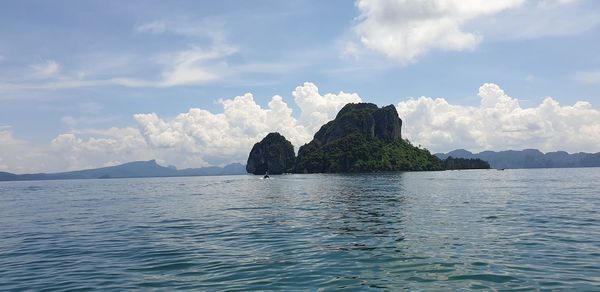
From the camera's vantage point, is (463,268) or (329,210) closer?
(463,268)

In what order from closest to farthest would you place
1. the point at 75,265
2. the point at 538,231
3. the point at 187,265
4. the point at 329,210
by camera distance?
the point at 187,265 → the point at 75,265 → the point at 538,231 → the point at 329,210

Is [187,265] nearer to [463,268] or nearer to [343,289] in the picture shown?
[343,289]

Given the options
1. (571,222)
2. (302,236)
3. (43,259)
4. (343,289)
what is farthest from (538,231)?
(43,259)

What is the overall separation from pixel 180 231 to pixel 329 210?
18988mm

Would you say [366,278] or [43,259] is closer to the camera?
[366,278]

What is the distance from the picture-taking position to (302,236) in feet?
98.5

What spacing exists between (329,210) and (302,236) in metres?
18.6

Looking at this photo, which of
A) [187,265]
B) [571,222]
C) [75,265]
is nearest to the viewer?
[187,265]

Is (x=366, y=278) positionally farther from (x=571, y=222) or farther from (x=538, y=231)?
(x=571, y=222)

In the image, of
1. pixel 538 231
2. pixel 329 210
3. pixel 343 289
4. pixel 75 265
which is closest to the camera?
pixel 343 289

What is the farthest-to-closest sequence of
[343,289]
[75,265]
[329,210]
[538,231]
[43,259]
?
[329,210] → [538,231] → [43,259] → [75,265] → [343,289]

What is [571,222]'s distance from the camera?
33.8 m

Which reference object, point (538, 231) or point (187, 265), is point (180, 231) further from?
point (538, 231)

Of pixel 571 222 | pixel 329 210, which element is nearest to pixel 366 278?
pixel 571 222
